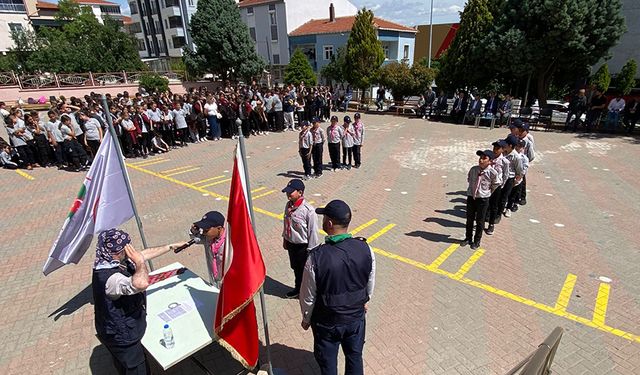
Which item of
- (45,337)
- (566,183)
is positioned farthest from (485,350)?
(566,183)

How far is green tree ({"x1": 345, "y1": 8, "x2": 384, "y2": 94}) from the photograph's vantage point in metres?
24.0

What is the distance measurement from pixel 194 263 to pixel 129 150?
8.49m

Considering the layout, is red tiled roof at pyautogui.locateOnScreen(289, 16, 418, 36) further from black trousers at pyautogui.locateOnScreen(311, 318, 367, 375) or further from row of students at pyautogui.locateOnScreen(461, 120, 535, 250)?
black trousers at pyautogui.locateOnScreen(311, 318, 367, 375)

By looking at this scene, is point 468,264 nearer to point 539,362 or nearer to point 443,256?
point 443,256

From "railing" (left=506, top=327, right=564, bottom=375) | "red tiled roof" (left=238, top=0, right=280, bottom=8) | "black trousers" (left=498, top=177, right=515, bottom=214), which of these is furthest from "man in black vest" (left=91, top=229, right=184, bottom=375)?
"red tiled roof" (left=238, top=0, right=280, bottom=8)

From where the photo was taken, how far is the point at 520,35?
662 inches

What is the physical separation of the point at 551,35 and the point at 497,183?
1444cm

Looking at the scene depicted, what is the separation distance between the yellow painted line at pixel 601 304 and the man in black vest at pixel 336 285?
11.6ft

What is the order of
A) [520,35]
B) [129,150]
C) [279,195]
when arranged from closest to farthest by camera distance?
[279,195]
[129,150]
[520,35]

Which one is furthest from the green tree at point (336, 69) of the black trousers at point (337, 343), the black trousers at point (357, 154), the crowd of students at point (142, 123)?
the black trousers at point (337, 343)

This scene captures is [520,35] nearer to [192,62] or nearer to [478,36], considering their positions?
[478,36]

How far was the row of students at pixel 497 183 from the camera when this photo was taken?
19.5 feet

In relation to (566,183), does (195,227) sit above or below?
above

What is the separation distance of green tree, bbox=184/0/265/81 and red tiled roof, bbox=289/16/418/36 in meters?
8.68
